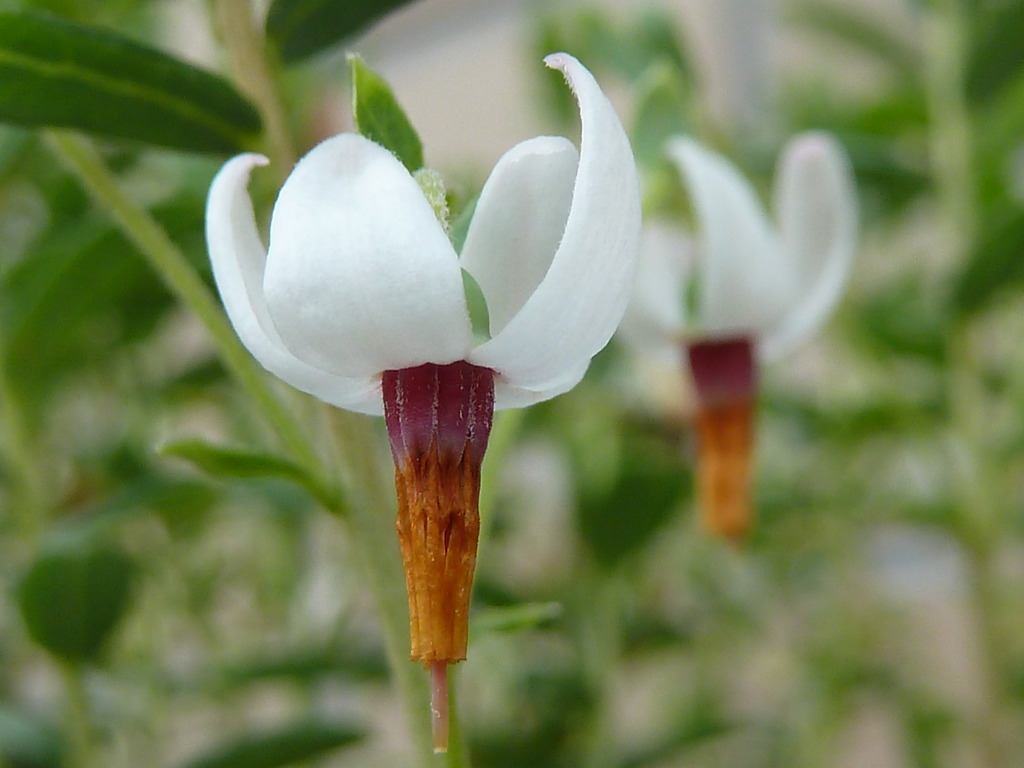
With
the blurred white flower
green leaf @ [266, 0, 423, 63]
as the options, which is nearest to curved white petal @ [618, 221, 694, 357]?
the blurred white flower

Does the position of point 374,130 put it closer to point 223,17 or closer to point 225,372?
point 223,17

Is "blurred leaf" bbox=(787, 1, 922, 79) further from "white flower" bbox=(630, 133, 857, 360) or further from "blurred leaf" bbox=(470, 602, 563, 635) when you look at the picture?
"blurred leaf" bbox=(470, 602, 563, 635)

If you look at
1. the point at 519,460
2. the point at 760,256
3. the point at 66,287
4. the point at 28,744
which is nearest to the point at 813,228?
the point at 760,256

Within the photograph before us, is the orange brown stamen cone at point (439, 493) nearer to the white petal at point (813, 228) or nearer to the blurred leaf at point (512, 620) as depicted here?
the blurred leaf at point (512, 620)

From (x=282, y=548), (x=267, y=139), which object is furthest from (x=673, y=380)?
(x=267, y=139)

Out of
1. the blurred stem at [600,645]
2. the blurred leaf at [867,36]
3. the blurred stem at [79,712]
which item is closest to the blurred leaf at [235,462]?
the blurred stem at [79,712]
